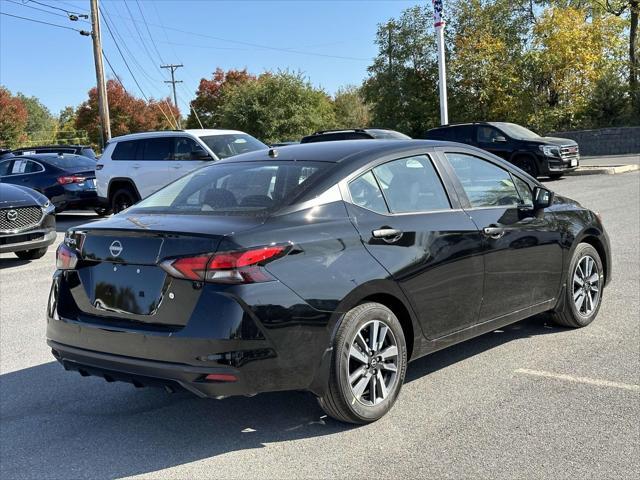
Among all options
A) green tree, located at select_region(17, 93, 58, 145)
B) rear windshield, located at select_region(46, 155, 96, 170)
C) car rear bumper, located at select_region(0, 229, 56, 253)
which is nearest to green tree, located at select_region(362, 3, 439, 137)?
rear windshield, located at select_region(46, 155, 96, 170)

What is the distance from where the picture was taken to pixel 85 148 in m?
21.4

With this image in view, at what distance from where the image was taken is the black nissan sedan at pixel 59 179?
15469 millimetres

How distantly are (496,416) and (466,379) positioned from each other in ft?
2.11

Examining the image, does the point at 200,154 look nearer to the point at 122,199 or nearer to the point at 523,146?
the point at 122,199

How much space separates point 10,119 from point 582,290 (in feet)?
222

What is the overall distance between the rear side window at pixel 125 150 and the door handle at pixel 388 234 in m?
11.5

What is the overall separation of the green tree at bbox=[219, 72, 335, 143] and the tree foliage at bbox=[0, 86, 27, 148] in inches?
1102

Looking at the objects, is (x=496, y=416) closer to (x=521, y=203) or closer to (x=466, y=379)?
(x=466, y=379)

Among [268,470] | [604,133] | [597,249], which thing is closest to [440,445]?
[268,470]

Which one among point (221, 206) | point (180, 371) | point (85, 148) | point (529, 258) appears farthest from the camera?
point (85, 148)

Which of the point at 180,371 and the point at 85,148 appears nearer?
the point at 180,371

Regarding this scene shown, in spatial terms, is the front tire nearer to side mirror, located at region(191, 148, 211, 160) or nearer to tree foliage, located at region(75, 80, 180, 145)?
side mirror, located at region(191, 148, 211, 160)

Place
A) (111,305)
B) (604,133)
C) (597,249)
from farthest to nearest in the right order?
(604,133) < (597,249) < (111,305)

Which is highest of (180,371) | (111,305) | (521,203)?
(521,203)
